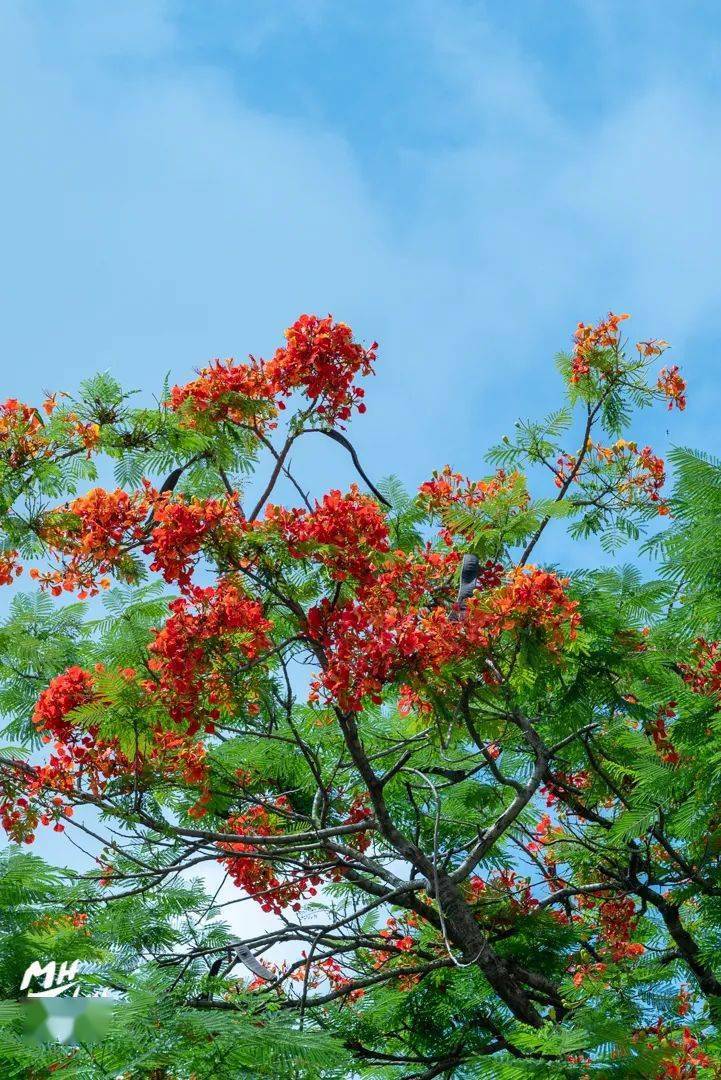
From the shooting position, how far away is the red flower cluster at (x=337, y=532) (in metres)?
5.55

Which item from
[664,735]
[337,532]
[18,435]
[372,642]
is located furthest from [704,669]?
[18,435]

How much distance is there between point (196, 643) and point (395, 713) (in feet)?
11.4

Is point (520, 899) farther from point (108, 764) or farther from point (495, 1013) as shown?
point (108, 764)

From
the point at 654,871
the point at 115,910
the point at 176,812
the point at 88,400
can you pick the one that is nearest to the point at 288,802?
the point at 176,812

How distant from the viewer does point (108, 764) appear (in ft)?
19.5

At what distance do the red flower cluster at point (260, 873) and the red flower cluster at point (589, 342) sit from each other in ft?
12.9

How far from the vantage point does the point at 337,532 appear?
5547 mm

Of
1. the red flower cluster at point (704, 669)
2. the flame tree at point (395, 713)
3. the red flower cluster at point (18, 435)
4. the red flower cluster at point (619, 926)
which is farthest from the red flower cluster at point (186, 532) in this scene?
the red flower cluster at point (619, 926)

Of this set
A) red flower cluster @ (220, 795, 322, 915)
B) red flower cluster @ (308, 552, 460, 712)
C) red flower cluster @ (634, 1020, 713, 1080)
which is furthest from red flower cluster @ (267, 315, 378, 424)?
red flower cluster @ (634, 1020, 713, 1080)

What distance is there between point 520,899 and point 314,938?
232cm

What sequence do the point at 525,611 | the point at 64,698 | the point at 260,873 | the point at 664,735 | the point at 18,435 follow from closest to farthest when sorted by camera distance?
the point at 525,611, the point at 64,698, the point at 664,735, the point at 260,873, the point at 18,435

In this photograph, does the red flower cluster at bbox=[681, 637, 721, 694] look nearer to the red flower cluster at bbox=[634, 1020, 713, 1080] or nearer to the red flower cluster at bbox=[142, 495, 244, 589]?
the red flower cluster at bbox=[634, 1020, 713, 1080]

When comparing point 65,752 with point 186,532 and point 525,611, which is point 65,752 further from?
point 525,611

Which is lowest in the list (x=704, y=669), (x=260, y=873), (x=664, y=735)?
(x=260, y=873)
